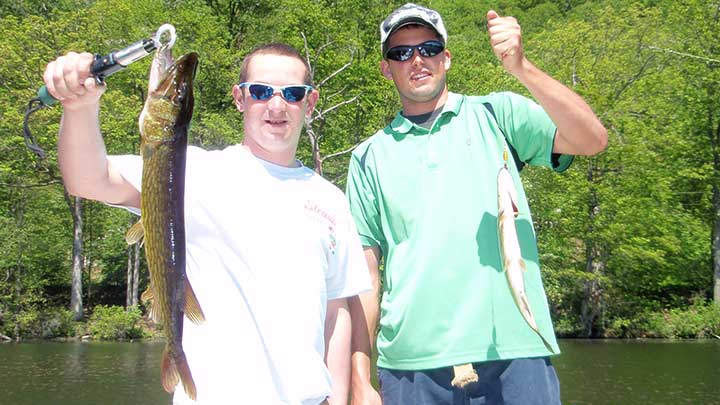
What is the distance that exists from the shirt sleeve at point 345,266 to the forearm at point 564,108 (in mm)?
1039

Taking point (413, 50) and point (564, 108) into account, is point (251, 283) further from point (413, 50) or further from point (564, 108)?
point (564, 108)

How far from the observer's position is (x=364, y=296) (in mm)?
3654

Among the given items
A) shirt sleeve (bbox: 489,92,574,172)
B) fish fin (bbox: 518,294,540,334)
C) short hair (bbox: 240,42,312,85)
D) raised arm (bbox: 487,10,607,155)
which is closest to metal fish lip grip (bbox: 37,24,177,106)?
short hair (bbox: 240,42,312,85)

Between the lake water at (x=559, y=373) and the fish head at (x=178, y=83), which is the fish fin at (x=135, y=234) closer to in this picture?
the fish head at (x=178, y=83)

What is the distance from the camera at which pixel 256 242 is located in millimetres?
2943

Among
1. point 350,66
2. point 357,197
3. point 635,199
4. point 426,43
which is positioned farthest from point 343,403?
point 635,199

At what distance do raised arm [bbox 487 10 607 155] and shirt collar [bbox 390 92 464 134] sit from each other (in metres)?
0.38

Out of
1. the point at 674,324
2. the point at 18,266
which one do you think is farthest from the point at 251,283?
the point at 18,266

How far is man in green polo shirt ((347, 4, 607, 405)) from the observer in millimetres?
3330

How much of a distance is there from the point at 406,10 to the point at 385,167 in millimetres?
826

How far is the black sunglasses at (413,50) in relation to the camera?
3662 mm

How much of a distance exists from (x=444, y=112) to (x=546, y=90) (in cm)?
55

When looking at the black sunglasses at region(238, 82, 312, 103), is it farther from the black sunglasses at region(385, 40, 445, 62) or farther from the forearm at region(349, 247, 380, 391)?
the forearm at region(349, 247, 380, 391)

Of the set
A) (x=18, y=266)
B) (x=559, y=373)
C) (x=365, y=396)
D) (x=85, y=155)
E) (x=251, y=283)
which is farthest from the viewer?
(x=18, y=266)
